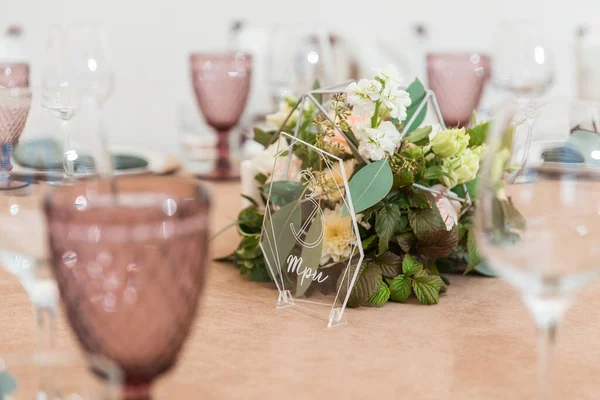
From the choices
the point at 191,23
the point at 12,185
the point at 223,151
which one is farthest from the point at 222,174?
the point at 191,23

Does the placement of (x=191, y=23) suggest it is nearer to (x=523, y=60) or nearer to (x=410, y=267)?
(x=523, y=60)

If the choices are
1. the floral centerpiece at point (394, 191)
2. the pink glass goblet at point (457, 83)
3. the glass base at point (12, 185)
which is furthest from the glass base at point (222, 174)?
the glass base at point (12, 185)

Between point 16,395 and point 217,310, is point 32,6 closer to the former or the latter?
point 217,310

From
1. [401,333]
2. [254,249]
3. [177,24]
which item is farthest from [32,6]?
[401,333]

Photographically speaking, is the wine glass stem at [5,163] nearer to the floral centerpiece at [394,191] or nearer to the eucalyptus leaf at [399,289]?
the floral centerpiece at [394,191]

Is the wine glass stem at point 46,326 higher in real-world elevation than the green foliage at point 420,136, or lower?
lower

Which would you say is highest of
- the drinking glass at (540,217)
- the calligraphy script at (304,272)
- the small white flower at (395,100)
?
the small white flower at (395,100)

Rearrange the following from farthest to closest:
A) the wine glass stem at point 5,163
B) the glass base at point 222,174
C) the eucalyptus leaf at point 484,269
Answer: the glass base at point 222,174, the eucalyptus leaf at point 484,269, the wine glass stem at point 5,163

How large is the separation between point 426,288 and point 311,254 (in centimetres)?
14

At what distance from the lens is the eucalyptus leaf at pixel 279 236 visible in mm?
→ 883

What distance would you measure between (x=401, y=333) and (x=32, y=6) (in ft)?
10.5

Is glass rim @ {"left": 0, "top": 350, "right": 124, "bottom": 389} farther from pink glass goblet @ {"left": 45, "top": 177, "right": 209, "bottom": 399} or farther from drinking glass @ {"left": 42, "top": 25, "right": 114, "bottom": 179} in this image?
drinking glass @ {"left": 42, "top": 25, "right": 114, "bottom": 179}

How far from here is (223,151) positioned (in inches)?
66.1

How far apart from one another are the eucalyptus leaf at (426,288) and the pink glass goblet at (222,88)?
2.54 ft
